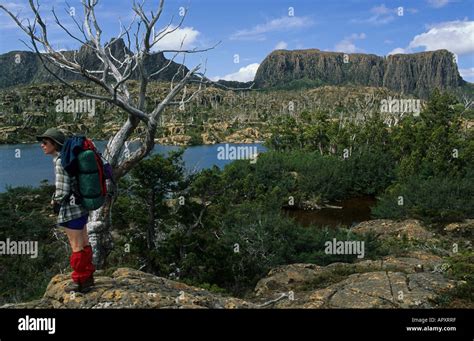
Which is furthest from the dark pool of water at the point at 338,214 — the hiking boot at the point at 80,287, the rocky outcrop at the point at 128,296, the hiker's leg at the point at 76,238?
the hiker's leg at the point at 76,238

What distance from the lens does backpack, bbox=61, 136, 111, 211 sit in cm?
414

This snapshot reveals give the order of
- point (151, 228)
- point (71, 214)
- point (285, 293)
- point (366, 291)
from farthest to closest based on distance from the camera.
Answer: point (151, 228) < point (285, 293) < point (366, 291) < point (71, 214)

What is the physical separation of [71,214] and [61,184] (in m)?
0.32

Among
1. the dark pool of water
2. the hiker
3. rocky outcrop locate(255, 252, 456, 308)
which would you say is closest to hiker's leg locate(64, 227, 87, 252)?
the hiker

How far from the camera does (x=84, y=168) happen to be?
4.15m

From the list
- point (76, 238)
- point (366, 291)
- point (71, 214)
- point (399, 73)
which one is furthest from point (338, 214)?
point (399, 73)

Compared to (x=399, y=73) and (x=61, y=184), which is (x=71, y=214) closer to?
(x=61, y=184)

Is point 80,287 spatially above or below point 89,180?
below

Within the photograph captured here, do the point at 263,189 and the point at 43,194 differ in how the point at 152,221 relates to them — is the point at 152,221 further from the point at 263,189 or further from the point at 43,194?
the point at 263,189

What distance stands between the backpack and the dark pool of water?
21.7 m

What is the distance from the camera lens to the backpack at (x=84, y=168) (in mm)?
4145

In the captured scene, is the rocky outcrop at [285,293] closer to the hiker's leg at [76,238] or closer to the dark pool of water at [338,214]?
the hiker's leg at [76,238]

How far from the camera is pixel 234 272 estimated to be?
35.1 ft
